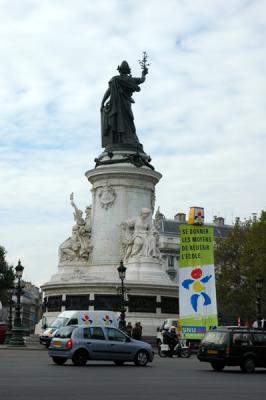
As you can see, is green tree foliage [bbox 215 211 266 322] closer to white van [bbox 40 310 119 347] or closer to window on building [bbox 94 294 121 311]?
window on building [bbox 94 294 121 311]

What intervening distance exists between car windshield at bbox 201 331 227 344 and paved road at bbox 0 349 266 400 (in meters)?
0.97

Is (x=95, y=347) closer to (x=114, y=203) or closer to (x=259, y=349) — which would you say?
(x=259, y=349)

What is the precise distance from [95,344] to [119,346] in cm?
90

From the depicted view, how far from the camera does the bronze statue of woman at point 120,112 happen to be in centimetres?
4856

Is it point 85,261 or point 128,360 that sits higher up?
point 85,261

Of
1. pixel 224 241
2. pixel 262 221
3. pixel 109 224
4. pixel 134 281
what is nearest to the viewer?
pixel 134 281

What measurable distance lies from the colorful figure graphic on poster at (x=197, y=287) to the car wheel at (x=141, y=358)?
232 cm

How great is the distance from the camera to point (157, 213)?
4788 centimetres

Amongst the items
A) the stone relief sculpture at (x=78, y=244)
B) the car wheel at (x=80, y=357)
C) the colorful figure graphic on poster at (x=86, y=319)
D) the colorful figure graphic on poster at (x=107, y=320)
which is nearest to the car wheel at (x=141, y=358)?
the car wheel at (x=80, y=357)

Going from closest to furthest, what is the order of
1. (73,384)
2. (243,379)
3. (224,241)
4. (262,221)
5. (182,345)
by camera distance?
(73,384) < (243,379) < (182,345) < (262,221) < (224,241)

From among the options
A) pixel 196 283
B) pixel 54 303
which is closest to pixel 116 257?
pixel 54 303

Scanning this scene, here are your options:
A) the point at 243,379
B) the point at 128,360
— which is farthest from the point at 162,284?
the point at 243,379

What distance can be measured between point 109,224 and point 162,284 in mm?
5655

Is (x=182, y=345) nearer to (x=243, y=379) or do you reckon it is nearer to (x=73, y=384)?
(x=243, y=379)
